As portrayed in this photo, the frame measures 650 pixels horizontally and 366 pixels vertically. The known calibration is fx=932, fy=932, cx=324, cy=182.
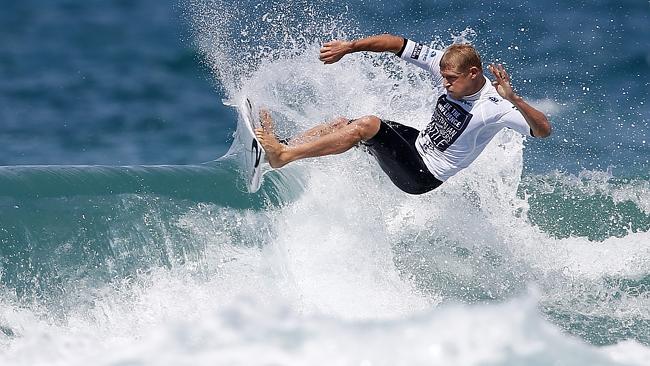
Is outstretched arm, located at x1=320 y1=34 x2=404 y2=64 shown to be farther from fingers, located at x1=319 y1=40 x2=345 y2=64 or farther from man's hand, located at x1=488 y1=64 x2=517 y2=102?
man's hand, located at x1=488 y1=64 x2=517 y2=102

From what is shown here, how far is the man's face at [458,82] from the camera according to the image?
7312 millimetres

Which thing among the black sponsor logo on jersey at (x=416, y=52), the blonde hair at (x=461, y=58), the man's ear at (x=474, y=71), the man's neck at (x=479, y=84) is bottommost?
the man's neck at (x=479, y=84)

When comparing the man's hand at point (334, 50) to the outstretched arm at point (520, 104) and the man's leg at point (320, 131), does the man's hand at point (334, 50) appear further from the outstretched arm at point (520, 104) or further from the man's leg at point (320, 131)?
the outstretched arm at point (520, 104)

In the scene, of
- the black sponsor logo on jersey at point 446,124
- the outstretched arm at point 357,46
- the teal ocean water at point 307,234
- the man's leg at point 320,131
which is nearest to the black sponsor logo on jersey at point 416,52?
the outstretched arm at point 357,46

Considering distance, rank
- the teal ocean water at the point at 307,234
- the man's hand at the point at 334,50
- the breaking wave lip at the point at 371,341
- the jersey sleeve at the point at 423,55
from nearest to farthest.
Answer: the breaking wave lip at the point at 371,341 < the teal ocean water at the point at 307,234 < the man's hand at the point at 334,50 < the jersey sleeve at the point at 423,55

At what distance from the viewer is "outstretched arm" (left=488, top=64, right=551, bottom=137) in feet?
22.5

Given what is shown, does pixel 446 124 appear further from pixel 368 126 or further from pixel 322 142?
pixel 322 142

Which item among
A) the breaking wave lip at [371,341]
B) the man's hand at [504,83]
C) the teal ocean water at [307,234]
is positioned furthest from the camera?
the man's hand at [504,83]

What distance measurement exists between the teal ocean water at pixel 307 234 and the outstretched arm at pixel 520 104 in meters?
1.36

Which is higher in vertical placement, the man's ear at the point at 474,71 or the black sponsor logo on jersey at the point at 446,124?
the man's ear at the point at 474,71

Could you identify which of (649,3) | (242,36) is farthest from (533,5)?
(242,36)

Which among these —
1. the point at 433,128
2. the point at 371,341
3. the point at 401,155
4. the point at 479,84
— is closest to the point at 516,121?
the point at 479,84

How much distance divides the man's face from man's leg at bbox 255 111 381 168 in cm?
67

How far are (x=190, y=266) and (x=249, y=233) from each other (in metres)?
0.75
